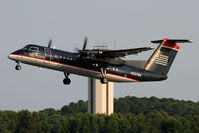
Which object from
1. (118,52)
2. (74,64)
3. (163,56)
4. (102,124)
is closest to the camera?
(74,64)

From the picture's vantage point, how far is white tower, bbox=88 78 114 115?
118m

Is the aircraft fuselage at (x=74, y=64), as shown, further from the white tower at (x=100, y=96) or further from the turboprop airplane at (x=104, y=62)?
the white tower at (x=100, y=96)

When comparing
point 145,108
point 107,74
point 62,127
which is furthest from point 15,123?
point 107,74

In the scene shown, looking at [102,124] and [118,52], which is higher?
[118,52]

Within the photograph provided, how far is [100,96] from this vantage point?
118 meters

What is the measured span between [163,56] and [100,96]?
67769 millimetres

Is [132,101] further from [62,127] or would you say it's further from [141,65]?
[141,65]

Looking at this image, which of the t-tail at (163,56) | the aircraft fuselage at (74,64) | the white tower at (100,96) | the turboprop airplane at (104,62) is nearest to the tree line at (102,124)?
the white tower at (100,96)

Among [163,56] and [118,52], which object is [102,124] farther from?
[118,52]

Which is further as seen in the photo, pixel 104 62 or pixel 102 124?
pixel 102 124

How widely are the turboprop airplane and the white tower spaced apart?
218 feet

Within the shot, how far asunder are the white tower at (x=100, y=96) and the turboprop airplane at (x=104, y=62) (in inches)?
2612

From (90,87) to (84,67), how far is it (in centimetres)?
7611

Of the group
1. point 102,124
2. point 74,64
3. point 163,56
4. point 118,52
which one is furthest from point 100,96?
point 74,64
